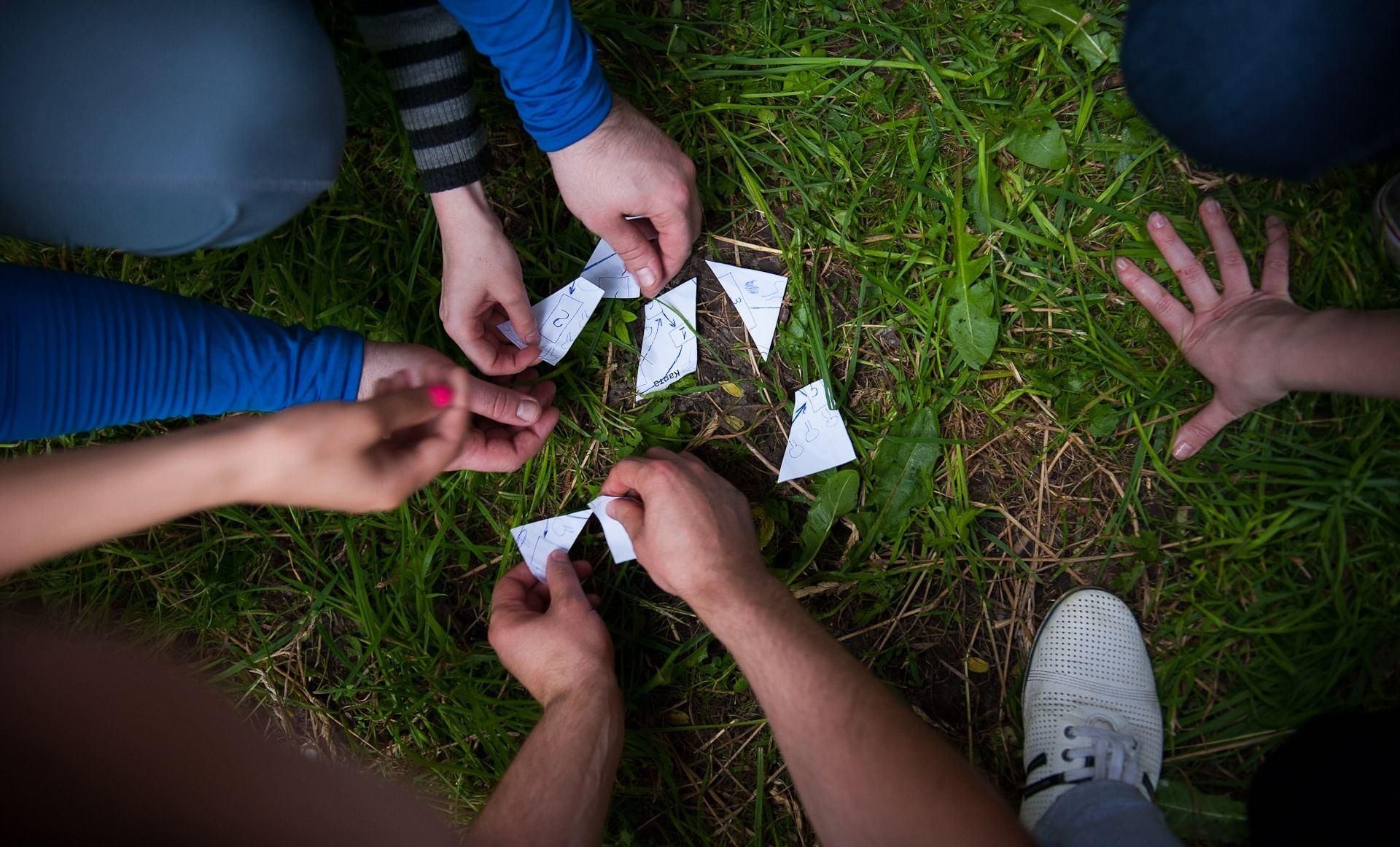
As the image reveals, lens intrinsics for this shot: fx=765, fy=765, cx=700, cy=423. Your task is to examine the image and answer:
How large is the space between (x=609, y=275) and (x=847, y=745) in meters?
1.19

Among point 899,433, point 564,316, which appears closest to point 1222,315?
point 899,433

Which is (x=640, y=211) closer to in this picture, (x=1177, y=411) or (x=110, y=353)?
(x=110, y=353)

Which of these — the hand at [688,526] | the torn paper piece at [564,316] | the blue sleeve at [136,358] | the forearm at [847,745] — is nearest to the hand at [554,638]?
the hand at [688,526]

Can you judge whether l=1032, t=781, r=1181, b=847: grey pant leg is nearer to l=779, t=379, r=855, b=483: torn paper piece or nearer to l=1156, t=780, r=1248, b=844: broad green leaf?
l=1156, t=780, r=1248, b=844: broad green leaf

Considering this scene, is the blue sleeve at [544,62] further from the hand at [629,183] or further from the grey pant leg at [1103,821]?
the grey pant leg at [1103,821]

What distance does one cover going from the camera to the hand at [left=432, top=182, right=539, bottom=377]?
158 cm

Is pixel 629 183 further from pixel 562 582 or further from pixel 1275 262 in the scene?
pixel 1275 262

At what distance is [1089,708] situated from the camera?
5.81 feet

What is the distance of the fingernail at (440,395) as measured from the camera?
1.18 m

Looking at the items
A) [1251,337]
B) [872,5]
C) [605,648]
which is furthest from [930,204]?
[605,648]

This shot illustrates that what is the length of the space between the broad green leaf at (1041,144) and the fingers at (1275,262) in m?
0.47

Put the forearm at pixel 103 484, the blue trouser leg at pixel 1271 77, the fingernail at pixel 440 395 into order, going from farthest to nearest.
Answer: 1. the blue trouser leg at pixel 1271 77
2. the fingernail at pixel 440 395
3. the forearm at pixel 103 484

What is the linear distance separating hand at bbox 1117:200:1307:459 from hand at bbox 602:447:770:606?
1030 mm

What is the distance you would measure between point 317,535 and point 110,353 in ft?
2.53
